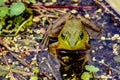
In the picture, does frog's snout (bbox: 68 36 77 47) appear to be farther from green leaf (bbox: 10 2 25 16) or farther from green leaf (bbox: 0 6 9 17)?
green leaf (bbox: 0 6 9 17)

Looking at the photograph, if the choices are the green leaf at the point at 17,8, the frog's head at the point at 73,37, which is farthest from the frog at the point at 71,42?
the green leaf at the point at 17,8

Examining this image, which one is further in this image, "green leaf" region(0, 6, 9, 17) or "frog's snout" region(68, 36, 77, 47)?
"green leaf" region(0, 6, 9, 17)

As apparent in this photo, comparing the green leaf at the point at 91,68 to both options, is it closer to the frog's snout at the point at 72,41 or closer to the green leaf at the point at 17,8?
the frog's snout at the point at 72,41

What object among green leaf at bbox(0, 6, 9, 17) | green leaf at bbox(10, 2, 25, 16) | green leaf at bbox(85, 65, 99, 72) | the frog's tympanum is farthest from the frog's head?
green leaf at bbox(0, 6, 9, 17)

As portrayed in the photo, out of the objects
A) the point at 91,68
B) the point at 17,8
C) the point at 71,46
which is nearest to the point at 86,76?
the point at 91,68

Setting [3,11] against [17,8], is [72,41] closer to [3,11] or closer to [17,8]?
[17,8]

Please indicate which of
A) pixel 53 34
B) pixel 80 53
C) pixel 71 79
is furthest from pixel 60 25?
pixel 71 79

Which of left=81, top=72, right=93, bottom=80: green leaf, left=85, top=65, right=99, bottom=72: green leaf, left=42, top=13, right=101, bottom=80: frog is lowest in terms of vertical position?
left=81, top=72, right=93, bottom=80: green leaf
